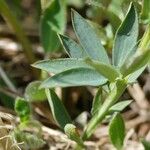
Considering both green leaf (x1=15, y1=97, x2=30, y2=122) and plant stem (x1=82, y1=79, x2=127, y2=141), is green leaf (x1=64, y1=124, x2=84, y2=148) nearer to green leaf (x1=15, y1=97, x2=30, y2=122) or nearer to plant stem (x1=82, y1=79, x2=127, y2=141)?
plant stem (x1=82, y1=79, x2=127, y2=141)

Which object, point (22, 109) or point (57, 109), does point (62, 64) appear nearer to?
point (57, 109)

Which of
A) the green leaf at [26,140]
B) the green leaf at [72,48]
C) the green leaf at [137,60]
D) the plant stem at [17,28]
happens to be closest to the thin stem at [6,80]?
the plant stem at [17,28]

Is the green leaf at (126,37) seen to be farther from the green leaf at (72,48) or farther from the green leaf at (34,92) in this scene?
the green leaf at (34,92)

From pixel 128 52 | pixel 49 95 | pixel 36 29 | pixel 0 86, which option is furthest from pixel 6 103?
pixel 128 52

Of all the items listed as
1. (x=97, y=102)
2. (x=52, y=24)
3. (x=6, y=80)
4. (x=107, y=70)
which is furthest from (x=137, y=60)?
(x=6, y=80)

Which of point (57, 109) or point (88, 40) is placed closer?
point (88, 40)

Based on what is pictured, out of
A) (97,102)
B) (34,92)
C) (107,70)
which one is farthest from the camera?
(34,92)

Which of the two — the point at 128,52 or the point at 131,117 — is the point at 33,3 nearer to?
the point at 131,117
